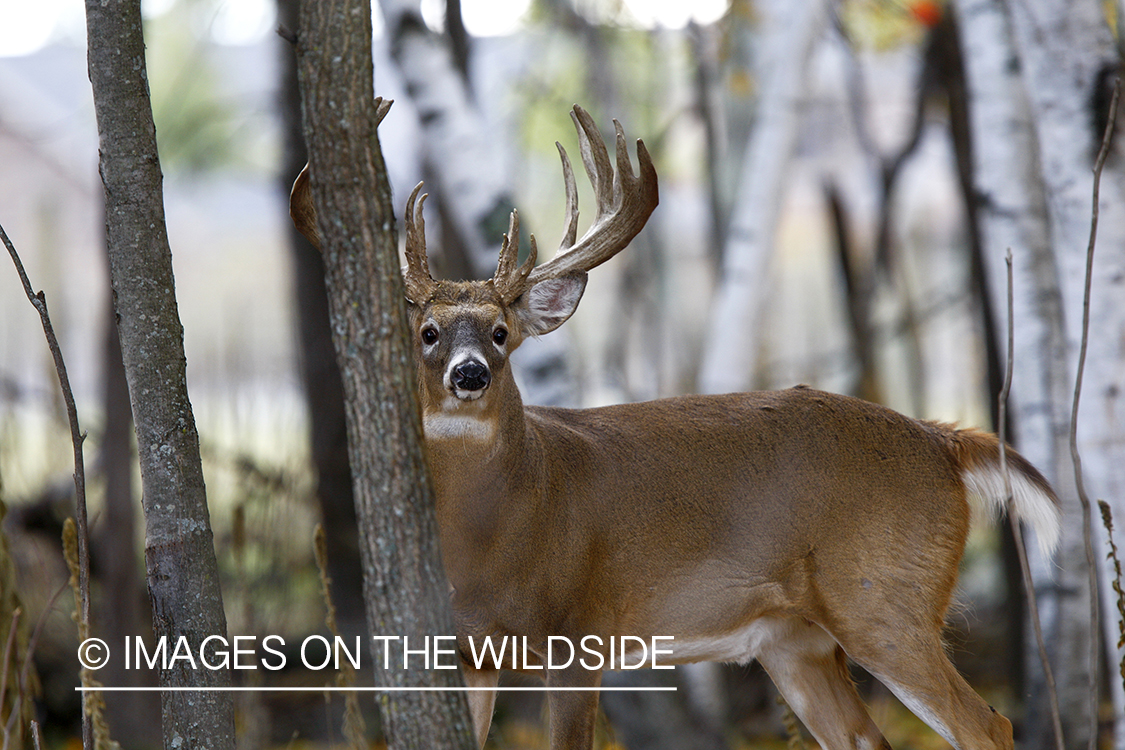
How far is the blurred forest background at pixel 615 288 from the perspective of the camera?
14.8ft

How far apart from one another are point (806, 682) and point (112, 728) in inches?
173

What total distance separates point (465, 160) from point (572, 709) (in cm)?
287

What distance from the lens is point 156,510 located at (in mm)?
2691

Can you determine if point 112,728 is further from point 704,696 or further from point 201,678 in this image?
point 201,678

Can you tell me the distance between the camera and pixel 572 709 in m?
3.36

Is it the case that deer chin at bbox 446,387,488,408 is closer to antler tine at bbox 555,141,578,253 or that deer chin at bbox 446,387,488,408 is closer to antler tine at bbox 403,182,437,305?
antler tine at bbox 403,182,437,305

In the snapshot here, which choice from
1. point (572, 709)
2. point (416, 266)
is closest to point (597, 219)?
point (416, 266)

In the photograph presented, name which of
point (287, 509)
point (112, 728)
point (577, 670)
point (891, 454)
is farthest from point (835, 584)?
point (112, 728)

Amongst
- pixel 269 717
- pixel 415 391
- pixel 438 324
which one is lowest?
pixel 269 717

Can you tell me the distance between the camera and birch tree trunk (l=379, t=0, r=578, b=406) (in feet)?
17.2

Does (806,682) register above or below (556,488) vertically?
below

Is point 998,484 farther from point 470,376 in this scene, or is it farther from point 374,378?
point 374,378

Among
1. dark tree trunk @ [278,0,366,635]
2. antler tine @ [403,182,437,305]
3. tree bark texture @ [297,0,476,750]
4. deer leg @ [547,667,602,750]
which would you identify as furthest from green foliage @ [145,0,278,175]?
tree bark texture @ [297,0,476,750]

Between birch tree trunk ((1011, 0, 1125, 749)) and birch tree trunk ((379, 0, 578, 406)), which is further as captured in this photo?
birch tree trunk ((379, 0, 578, 406))
